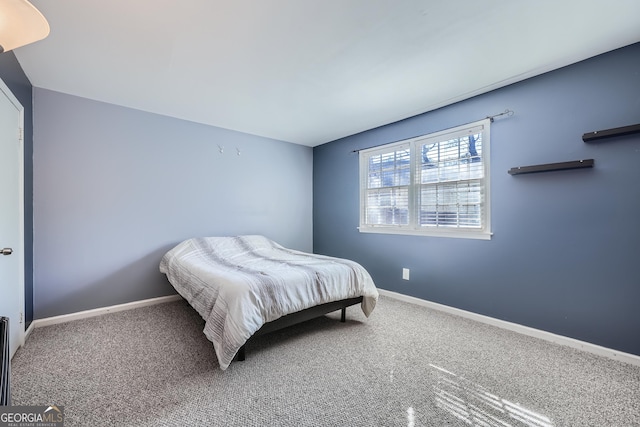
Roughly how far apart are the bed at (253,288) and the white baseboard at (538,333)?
91cm

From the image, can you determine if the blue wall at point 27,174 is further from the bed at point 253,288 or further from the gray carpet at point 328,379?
the bed at point 253,288

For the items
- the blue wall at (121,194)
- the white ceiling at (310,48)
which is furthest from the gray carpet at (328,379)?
the white ceiling at (310,48)

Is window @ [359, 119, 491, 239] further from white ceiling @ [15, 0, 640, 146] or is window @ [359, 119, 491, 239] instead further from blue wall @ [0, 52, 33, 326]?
blue wall @ [0, 52, 33, 326]

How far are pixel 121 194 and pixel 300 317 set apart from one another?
8.06 ft

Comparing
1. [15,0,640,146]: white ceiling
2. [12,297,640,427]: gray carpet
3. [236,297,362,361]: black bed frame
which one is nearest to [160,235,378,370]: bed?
[236,297,362,361]: black bed frame

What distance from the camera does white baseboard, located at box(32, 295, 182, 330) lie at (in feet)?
8.40

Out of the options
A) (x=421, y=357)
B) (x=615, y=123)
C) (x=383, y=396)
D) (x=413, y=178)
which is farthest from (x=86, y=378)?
(x=615, y=123)

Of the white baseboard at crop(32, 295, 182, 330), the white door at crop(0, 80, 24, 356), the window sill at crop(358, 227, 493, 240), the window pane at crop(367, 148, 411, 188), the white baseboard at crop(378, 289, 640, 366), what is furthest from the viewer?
the window pane at crop(367, 148, 411, 188)

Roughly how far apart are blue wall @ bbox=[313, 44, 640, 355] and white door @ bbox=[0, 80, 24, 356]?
11.9 feet

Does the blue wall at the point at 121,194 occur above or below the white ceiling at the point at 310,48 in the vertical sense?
below

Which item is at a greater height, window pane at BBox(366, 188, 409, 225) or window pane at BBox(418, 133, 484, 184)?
window pane at BBox(418, 133, 484, 184)

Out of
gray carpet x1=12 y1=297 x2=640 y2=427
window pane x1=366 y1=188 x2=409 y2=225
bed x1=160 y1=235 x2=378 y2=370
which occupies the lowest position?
gray carpet x1=12 y1=297 x2=640 y2=427

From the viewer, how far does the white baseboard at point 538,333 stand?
1.96m

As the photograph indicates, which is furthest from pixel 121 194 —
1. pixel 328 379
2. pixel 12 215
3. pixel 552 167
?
pixel 552 167
